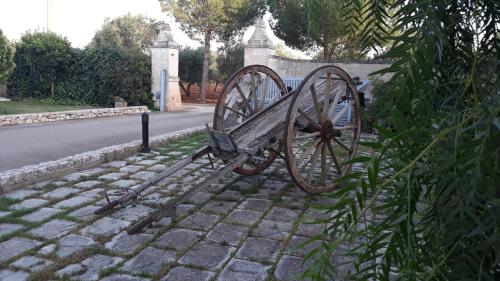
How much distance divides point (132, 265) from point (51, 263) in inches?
25.0

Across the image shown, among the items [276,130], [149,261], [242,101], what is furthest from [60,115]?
[149,261]

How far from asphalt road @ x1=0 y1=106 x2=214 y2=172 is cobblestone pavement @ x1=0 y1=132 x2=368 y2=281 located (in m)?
1.83

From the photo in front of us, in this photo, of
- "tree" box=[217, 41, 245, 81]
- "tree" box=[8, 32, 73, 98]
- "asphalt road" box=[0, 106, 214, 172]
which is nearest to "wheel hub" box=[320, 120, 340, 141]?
"asphalt road" box=[0, 106, 214, 172]

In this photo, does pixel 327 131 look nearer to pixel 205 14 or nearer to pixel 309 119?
pixel 309 119

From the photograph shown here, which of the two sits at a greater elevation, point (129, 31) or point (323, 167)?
point (129, 31)

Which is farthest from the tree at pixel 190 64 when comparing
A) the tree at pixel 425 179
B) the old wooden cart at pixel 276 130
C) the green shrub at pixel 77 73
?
the tree at pixel 425 179

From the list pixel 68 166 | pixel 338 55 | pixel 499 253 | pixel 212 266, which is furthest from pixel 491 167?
pixel 338 55

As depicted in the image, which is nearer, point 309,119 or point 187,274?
point 187,274

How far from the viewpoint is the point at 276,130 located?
5.33 meters

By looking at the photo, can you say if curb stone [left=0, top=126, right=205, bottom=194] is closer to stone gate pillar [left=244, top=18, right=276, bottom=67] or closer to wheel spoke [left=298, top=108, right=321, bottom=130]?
wheel spoke [left=298, top=108, right=321, bottom=130]

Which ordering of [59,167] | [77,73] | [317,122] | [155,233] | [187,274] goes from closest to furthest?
[187,274] < [155,233] < [317,122] < [59,167] < [77,73]

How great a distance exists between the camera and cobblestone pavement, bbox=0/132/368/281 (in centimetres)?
335

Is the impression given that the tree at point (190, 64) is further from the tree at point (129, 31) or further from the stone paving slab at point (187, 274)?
the stone paving slab at point (187, 274)

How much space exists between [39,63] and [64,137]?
37.3 ft
